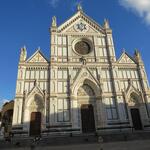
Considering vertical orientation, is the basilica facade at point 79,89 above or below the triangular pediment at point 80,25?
below

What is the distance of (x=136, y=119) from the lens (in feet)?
87.2

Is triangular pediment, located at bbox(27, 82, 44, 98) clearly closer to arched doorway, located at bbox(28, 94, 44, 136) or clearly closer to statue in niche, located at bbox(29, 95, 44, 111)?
arched doorway, located at bbox(28, 94, 44, 136)

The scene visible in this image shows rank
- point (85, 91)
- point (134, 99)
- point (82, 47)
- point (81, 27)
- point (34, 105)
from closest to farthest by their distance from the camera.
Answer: point (34, 105), point (134, 99), point (85, 91), point (82, 47), point (81, 27)

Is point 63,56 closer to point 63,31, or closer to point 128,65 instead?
point 63,31

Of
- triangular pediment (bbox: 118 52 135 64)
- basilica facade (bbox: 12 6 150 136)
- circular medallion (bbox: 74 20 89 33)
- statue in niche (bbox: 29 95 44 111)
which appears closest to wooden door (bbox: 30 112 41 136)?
basilica facade (bbox: 12 6 150 136)

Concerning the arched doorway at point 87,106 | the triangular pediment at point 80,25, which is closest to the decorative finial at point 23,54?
the triangular pediment at point 80,25

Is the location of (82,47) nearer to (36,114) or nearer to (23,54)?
(23,54)

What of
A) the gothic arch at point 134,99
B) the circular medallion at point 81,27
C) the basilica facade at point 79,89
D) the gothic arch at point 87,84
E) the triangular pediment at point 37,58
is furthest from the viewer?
the circular medallion at point 81,27

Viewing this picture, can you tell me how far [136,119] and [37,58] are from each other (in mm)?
16246

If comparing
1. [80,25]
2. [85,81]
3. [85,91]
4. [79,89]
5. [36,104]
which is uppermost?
[80,25]

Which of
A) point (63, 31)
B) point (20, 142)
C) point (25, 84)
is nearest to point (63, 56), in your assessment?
point (63, 31)

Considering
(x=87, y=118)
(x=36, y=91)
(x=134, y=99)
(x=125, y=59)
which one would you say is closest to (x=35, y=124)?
(x=36, y=91)

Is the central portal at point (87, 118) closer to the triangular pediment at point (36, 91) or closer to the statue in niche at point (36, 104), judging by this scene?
the statue in niche at point (36, 104)

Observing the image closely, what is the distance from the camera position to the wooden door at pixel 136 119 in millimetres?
26188
